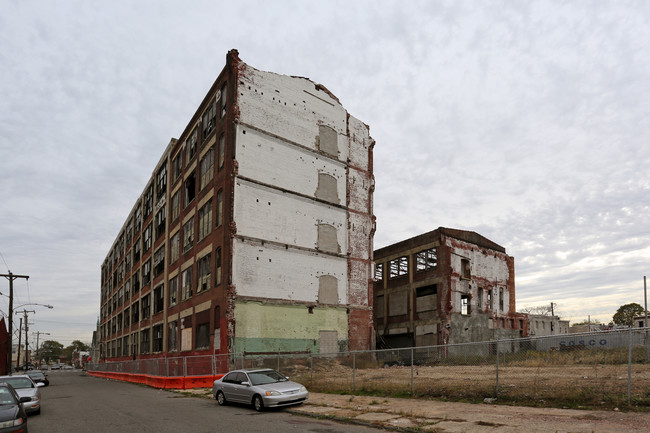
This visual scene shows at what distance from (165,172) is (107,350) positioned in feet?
133

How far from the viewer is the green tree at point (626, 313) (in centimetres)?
9690

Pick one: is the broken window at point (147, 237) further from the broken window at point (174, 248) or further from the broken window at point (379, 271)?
the broken window at point (379, 271)

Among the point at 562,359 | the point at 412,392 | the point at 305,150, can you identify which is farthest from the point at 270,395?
the point at 305,150

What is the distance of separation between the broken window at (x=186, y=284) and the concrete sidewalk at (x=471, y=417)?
23.1 metres

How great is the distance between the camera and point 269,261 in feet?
→ 106

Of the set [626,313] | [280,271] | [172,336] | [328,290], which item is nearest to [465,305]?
[328,290]

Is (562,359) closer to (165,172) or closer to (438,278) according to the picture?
(438,278)

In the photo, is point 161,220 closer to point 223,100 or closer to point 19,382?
point 223,100

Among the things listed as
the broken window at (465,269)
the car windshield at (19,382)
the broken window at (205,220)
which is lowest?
the car windshield at (19,382)

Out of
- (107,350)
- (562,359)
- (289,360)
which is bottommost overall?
(107,350)

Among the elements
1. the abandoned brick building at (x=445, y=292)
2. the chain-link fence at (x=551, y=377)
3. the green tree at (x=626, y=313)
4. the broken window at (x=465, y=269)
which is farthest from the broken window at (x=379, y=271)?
the green tree at (x=626, y=313)

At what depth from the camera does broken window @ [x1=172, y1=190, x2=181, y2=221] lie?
43475 millimetres

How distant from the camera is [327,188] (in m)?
36.6

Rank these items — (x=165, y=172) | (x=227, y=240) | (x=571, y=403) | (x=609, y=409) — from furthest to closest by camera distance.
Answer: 1. (x=165, y=172)
2. (x=227, y=240)
3. (x=571, y=403)
4. (x=609, y=409)
